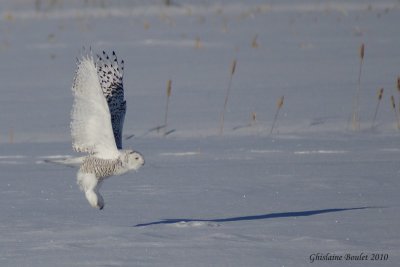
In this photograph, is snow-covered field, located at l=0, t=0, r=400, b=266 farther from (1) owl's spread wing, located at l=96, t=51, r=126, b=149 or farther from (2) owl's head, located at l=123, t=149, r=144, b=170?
(1) owl's spread wing, located at l=96, t=51, r=126, b=149

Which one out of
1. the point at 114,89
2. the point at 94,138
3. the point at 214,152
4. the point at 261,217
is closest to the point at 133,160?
the point at 94,138

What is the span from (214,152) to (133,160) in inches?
101

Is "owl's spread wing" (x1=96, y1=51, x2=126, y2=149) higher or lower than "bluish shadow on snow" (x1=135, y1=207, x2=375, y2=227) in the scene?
higher

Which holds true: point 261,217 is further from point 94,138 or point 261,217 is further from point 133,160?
point 94,138

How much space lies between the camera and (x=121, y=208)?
18.0ft

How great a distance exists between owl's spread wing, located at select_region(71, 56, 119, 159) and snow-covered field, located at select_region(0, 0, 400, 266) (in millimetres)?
355

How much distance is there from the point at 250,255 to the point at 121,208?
1.42 m

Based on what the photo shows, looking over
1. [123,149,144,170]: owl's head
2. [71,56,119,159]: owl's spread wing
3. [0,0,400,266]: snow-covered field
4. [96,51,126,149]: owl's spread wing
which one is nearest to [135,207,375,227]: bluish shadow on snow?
[0,0,400,266]: snow-covered field

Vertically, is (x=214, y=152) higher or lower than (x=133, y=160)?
lower

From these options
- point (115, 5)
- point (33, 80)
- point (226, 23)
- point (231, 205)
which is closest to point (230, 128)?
point (231, 205)

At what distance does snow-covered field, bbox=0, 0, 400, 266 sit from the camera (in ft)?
14.7

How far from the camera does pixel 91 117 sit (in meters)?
5.11

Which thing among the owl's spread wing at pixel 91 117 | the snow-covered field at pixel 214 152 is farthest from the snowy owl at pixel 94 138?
the snow-covered field at pixel 214 152

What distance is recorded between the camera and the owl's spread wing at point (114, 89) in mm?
5562
